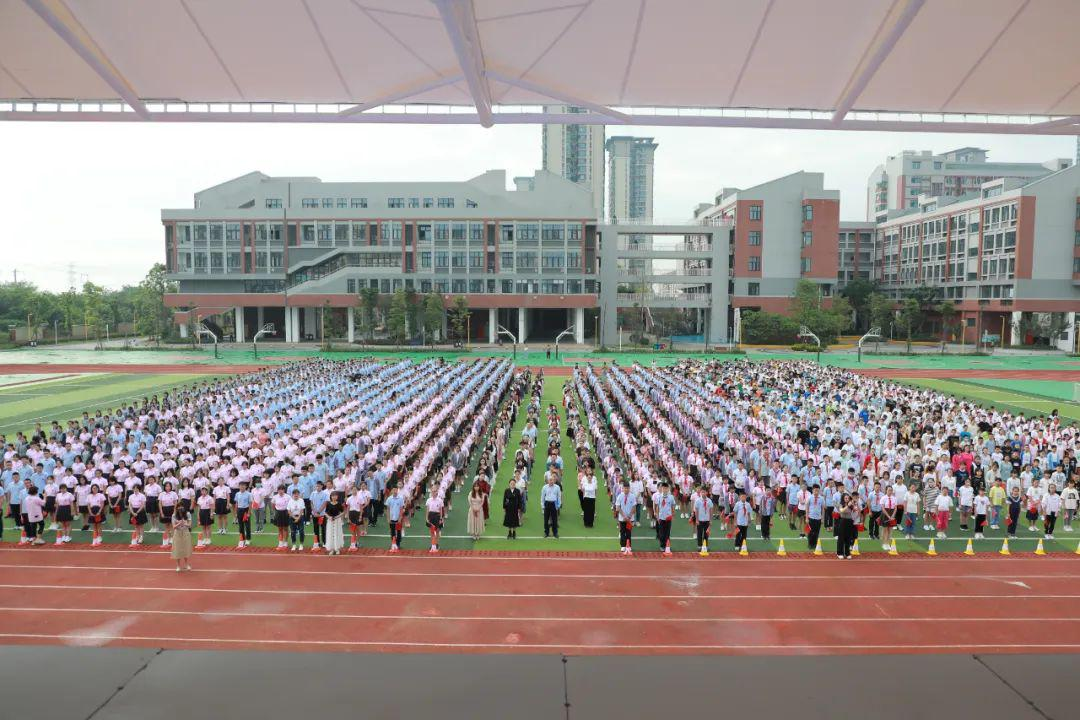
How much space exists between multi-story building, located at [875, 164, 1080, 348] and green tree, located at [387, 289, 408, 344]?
5171 cm

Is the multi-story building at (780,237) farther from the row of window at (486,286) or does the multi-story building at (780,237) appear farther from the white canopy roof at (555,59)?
the white canopy roof at (555,59)

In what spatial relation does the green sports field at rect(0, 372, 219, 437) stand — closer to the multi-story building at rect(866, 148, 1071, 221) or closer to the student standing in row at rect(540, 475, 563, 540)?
the student standing in row at rect(540, 475, 563, 540)

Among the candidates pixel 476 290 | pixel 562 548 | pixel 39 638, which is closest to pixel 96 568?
pixel 39 638

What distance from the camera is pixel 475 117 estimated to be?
252 inches

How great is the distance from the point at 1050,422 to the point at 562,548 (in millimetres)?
14455

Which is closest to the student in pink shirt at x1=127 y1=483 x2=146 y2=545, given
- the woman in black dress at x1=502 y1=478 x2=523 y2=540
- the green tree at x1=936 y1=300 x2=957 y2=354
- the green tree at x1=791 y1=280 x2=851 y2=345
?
the woman in black dress at x1=502 y1=478 x2=523 y2=540

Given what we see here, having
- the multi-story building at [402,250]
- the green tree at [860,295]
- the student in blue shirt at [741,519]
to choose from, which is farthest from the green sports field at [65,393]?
the green tree at [860,295]

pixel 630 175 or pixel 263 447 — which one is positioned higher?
pixel 630 175

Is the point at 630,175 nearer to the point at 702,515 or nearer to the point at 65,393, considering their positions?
the point at 65,393

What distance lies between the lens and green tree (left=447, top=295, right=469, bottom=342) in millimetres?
59125

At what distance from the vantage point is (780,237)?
67.1 meters

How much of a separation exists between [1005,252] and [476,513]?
66729 mm

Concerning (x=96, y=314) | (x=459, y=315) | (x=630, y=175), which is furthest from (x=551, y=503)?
(x=630, y=175)

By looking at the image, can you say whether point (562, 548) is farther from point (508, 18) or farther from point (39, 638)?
point (508, 18)
